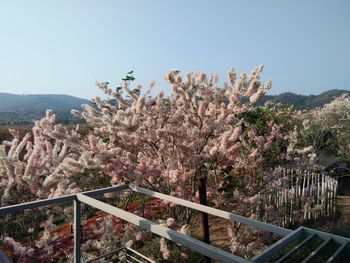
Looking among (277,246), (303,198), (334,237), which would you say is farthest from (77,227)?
(303,198)

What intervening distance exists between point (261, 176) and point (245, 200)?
40.0 inches

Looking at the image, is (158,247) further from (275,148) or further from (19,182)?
(275,148)

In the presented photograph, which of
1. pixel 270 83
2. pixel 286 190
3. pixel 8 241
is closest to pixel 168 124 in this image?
pixel 270 83

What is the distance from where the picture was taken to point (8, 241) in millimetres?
4453

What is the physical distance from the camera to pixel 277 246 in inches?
66.2

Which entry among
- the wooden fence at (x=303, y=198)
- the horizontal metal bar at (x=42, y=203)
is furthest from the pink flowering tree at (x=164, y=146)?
the wooden fence at (x=303, y=198)

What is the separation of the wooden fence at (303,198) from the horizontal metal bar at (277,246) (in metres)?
4.90

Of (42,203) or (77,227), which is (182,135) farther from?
(42,203)

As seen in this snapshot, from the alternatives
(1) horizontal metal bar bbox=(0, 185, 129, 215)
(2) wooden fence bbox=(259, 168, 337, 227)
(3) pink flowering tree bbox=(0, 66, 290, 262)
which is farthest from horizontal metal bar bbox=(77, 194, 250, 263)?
(2) wooden fence bbox=(259, 168, 337, 227)

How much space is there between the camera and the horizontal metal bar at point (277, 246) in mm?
1523

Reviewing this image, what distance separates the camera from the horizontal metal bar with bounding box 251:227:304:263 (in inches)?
60.0

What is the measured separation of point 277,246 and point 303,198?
5614 mm

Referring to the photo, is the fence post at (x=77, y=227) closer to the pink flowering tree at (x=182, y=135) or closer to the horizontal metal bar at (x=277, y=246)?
the pink flowering tree at (x=182, y=135)

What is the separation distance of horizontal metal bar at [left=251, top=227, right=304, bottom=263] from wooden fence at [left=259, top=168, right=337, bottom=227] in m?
4.90
